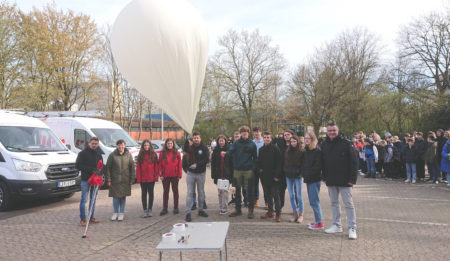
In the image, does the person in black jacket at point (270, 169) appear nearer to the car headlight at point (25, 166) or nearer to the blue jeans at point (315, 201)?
the blue jeans at point (315, 201)

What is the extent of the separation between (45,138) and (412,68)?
27323 mm

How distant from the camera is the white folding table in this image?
10.8 ft

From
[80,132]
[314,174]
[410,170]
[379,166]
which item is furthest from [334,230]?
[379,166]

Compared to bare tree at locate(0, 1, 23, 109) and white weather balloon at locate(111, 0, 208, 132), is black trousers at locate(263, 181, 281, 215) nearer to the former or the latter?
white weather balloon at locate(111, 0, 208, 132)

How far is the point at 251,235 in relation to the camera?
5.91 meters

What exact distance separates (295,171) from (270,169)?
1.89 ft

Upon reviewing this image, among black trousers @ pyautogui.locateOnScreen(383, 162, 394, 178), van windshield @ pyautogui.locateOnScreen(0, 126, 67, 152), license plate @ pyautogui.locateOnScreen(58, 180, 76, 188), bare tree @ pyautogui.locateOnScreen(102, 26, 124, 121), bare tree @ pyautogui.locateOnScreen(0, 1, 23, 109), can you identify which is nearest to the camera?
license plate @ pyautogui.locateOnScreen(58, 180, 76, 188)

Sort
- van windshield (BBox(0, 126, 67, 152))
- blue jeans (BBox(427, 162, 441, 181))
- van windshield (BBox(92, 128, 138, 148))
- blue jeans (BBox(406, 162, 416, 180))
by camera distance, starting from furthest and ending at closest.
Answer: van windshield (BBox(92, 128, 138, 148)) < blue jeans (BBox(406, 162, 416, 180)) < blue jeans (BBox(427, 162, 441, 181)) < van windshield (BBox(0, 126, 67, 152))

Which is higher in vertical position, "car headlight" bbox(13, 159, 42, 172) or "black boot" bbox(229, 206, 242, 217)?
"car headlight" bbox(13, 159, 42, 172)

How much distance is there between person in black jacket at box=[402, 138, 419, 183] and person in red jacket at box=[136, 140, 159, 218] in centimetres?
992

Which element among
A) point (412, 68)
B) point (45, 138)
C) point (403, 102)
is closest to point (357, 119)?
point (403, 102)

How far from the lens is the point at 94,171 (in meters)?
6.72

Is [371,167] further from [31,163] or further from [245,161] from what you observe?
[31,163]

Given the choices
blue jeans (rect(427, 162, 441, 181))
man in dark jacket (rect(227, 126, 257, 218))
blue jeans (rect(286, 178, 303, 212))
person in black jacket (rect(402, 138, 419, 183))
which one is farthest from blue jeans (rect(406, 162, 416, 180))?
man in dark jacket (rect(227, 126, 257, 218))
